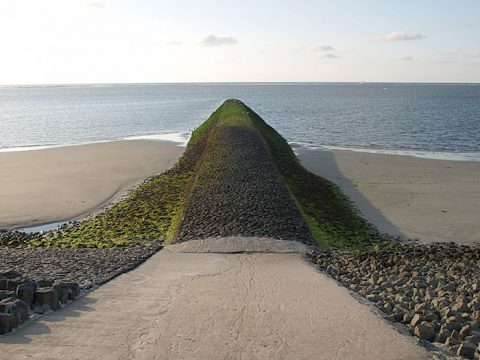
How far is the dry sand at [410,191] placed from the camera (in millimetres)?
20406

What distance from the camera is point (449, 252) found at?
1499 cm

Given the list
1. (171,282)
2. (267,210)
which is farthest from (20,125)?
(171,282)

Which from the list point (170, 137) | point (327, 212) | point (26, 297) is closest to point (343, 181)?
point (327, 212)

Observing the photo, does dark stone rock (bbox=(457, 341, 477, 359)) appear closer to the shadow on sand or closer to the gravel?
the gravel

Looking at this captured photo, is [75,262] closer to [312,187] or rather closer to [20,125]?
[312,187]

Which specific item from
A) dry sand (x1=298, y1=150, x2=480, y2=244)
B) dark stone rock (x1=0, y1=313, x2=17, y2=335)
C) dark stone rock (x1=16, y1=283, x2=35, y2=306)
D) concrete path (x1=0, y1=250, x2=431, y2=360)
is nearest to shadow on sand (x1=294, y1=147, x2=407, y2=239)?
dry sand (x1=298, y1=150, x2=480, y2=244)

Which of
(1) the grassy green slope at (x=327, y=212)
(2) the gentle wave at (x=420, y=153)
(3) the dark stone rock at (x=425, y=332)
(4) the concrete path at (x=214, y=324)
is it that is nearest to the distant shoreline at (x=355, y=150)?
(2) the gentle wave at (x=420, y=153)

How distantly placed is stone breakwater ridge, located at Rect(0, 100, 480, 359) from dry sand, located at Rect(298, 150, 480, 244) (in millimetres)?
1450

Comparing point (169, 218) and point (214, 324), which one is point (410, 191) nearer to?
point (169, 218)

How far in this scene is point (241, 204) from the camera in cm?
1861

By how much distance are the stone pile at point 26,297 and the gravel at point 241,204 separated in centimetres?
584

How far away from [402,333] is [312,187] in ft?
55.3

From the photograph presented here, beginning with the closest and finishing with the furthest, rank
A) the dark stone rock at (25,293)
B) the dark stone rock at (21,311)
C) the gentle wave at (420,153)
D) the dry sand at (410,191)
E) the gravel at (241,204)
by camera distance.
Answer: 1. the dark stone rock at (21,311)
2. the dark stone rock at (25,293)
3. the gravel at (241,204)
4. the dry sand at (410,191)
5. the gentle wave at (420,153)

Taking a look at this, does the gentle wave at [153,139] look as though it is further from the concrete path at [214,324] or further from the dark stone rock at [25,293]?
the dark stone rock at [25,293]
